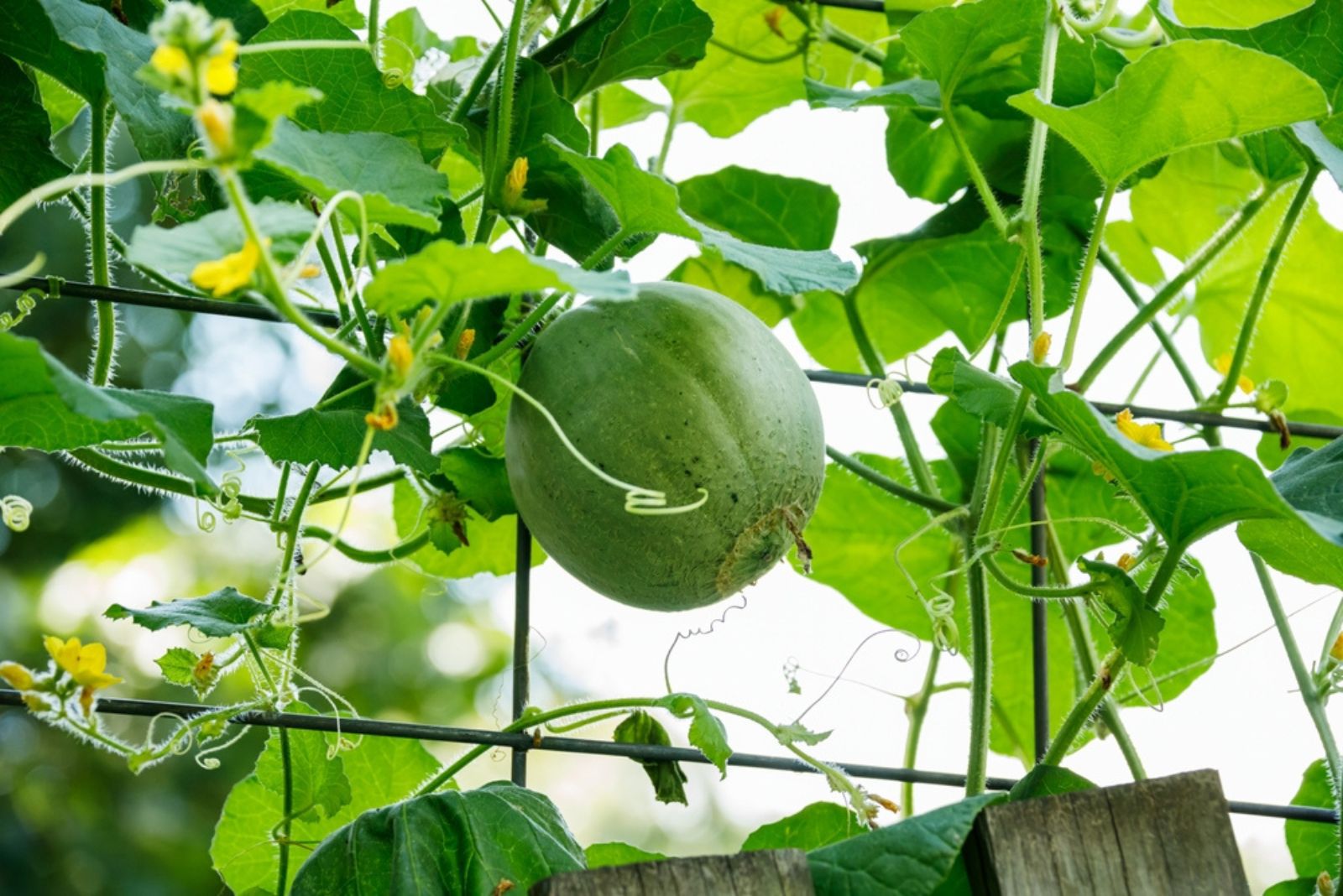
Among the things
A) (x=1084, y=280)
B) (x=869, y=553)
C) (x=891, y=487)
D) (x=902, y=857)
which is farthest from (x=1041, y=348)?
(x=869, y=553)

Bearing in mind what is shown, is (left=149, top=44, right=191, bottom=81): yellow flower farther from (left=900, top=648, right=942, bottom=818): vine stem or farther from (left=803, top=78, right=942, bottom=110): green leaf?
(left=900, top=648, right=942, bottom=818): vine stem

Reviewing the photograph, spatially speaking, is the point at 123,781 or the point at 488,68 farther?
the point at 123,781

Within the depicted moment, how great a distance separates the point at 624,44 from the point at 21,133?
339 mm

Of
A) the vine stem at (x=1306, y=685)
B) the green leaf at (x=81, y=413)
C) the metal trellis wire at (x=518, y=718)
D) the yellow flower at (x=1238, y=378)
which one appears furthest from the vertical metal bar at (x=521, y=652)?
the yellow flower at (x=1238, y=378)

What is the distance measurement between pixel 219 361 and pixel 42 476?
70 cm

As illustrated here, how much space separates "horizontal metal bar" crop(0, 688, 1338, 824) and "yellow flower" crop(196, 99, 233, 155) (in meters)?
0.33

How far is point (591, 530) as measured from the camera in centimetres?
69

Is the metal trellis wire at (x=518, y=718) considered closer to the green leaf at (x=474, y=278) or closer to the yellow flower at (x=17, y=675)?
the yellow flower at (x=17, y=675)

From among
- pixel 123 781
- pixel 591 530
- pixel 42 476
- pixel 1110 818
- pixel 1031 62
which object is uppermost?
pixel 42 476

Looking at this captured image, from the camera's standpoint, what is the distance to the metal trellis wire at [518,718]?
0.70 metres

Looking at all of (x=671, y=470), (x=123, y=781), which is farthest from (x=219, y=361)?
(x=671, y=470)

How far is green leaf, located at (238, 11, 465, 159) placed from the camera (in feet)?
2.26

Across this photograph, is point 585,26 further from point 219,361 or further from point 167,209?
point 219,361

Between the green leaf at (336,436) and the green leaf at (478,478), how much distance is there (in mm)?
106
